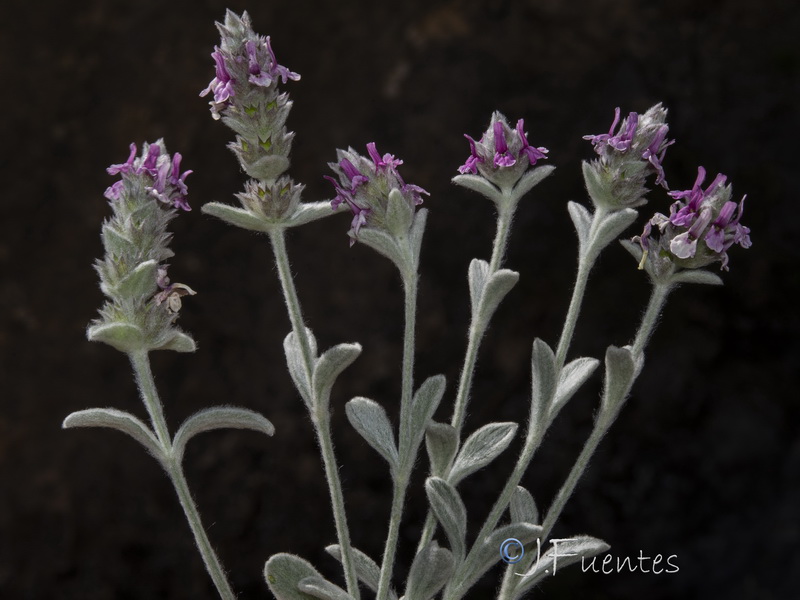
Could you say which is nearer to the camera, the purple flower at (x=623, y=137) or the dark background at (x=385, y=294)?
the purple flower at (x=623, y=137)

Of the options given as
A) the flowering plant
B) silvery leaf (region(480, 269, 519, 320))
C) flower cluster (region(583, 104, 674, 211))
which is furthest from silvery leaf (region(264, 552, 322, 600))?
flower cluster (region(583, 104, 674, 211))

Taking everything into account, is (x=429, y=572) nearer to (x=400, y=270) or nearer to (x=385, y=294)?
(x=400, y=270)

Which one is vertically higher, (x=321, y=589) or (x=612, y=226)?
(x=612, y=226)

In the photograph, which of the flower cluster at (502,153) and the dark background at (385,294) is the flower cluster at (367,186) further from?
the dark background at (385,294)

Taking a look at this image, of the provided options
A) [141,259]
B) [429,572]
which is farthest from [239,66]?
[429,572]

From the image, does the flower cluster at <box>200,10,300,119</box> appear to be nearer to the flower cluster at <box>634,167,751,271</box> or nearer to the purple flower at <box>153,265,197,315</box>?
the purple flower at <box>153,265,197,315</box>

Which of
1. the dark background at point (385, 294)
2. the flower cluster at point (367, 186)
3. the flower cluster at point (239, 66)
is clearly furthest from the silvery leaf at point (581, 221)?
the dark background at point (385, 294)
